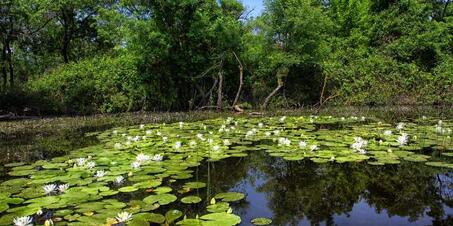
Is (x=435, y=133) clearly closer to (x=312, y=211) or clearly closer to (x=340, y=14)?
(x=312, y=211)

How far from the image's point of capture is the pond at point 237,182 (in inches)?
122

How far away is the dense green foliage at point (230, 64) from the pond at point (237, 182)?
8581mm

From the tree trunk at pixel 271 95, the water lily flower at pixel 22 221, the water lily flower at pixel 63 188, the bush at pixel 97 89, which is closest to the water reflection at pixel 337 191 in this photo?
the water lily flower at pixel 63 188

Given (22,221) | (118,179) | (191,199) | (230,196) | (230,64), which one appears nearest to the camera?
(22,221)

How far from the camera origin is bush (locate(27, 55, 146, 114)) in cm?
1531

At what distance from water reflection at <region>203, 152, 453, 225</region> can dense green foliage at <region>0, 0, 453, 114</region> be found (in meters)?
10.1

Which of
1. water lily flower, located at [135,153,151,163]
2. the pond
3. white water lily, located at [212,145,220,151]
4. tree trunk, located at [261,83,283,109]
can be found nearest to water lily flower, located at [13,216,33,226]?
the pond

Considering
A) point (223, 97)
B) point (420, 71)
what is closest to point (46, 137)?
point (223, 97)

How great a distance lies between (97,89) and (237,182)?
40.9 ft

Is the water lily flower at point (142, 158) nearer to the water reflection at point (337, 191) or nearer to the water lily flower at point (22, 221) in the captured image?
the water reflection at point (337, 191)

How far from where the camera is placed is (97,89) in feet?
50.8

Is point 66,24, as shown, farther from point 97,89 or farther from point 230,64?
point 230,64

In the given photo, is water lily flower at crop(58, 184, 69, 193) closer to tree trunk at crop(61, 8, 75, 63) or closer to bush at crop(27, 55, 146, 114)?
bush at crop(27, 55, 146, 114)

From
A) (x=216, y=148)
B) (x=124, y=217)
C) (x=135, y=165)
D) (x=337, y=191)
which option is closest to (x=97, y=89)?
(x=216, y=148)
